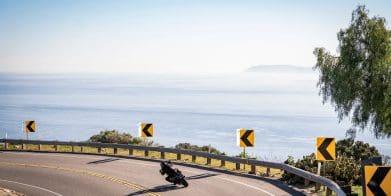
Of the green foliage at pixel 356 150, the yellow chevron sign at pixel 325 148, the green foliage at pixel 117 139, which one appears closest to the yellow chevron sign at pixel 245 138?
the yellow chevron sign at pixel 325 148

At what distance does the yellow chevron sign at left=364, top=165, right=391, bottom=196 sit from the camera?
7.23m

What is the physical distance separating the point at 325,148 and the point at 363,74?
15196mm

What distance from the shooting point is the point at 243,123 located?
145250 millimetres

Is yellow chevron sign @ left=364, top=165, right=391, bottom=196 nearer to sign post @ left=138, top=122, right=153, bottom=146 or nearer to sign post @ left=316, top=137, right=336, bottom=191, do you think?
sign post @ left=316, top=137, right=336, bottom=191

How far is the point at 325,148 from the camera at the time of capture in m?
19.2

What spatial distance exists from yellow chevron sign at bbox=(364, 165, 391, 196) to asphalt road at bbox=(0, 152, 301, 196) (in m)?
11.6

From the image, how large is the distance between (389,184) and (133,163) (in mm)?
21564

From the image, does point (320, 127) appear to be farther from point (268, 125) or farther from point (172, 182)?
point (172, 182)

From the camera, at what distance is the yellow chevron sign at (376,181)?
723 centimetres

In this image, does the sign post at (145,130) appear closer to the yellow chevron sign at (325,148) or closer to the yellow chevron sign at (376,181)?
the yellow chevron sign at (325,148)

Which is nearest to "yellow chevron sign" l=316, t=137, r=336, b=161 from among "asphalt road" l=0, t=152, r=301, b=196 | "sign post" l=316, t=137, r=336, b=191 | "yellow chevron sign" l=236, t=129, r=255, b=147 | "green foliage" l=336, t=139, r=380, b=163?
"sign post" l=316, t=137, r=336, b=191

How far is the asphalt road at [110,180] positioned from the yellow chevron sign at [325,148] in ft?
5.52

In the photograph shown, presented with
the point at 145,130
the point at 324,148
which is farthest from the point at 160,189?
the point at 145,130

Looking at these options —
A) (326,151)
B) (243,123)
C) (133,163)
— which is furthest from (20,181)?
(243,123)
